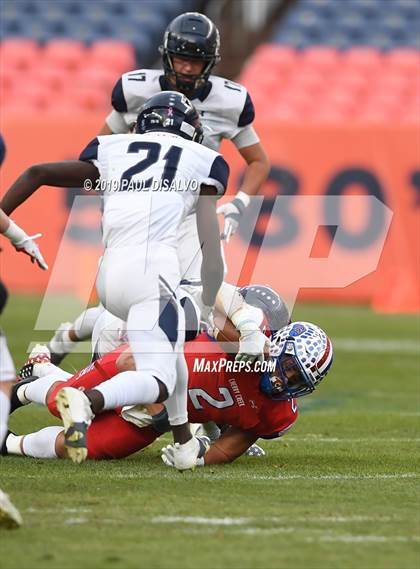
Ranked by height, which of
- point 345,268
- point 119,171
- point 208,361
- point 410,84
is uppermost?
point 119,171

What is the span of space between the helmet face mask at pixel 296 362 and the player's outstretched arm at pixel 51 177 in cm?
113

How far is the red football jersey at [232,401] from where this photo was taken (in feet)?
17.5

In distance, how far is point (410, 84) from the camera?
16.7m

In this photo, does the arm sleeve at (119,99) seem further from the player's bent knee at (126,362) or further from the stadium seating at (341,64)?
the stadium seating at (341,64)

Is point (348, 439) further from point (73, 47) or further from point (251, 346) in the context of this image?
point (73, 47)

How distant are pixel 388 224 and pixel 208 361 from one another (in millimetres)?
7893

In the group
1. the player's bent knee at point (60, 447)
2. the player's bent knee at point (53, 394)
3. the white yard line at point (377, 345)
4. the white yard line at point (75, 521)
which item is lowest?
the white yard line at point (377, 345)

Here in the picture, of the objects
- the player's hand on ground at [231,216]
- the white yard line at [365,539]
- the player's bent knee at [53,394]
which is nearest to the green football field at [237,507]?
the white yard line at [365,539]

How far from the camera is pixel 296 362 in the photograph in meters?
5.20

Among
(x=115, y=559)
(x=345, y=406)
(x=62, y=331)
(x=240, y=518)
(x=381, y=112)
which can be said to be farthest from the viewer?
(x=381, y=112)

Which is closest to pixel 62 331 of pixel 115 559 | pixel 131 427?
pixel 131 427

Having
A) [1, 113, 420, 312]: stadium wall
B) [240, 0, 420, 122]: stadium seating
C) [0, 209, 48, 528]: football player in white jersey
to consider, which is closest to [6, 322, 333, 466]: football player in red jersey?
[0, 209, 48, 528]: football player in white jersey

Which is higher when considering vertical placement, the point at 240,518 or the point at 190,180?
the point at 190,180

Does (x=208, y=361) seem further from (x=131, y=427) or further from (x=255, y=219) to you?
(x=255, y=219)
